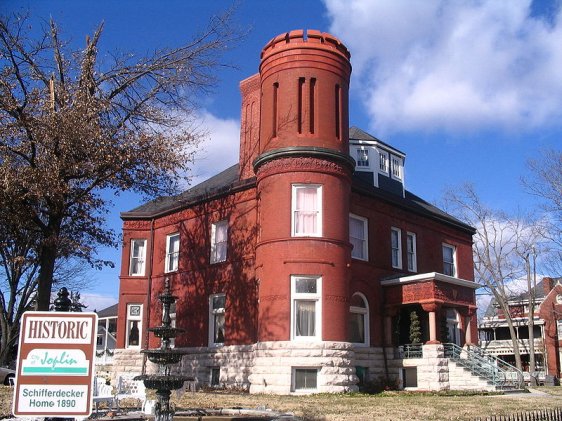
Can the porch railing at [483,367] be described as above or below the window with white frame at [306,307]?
below

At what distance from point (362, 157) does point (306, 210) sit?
346 inches

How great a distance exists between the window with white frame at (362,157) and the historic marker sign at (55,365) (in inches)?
1011

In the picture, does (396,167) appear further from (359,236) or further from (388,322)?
Answer: (388,322)

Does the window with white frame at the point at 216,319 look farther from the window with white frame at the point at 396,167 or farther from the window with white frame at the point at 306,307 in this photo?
the window with white frame at the point at 396,167

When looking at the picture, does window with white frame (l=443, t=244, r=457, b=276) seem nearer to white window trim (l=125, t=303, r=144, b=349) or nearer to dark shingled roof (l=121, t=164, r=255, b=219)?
dark shingled roof (l=121, t=164, r=255, b=219)

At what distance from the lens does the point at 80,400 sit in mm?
4992

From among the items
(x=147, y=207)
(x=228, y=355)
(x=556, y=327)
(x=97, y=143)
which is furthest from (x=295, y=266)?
(x=556, y=327)

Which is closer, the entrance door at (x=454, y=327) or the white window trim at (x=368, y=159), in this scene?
the entrance door at (x=454, y=327)

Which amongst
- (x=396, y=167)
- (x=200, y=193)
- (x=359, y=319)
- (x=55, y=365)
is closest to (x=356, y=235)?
(x=359, y=319)

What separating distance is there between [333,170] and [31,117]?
1138cm

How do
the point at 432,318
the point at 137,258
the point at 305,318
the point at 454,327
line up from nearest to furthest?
the point at 305,318 < the point at 432,318 < the point at 454,327 < the point at 137,258

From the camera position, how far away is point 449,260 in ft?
107

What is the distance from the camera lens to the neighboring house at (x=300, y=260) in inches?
849

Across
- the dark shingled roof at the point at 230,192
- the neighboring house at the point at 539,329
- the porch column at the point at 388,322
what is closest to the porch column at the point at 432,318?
the porch column at the point at 388,322
